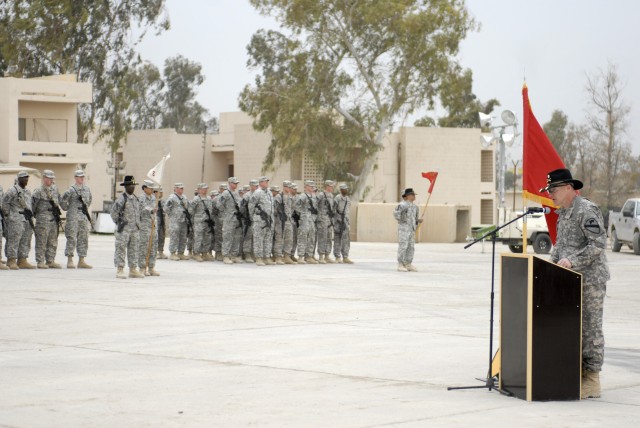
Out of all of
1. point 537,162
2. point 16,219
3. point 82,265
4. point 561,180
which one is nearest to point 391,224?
point 82,265

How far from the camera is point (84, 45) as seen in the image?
63.5 meters

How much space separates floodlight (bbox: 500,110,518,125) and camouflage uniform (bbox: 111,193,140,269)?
20000mm

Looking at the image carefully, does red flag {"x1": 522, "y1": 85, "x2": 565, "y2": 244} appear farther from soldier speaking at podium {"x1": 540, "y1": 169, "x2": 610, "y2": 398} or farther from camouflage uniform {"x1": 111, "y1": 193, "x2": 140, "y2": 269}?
camouflage uniform {"x1": 111, "y1": 193, "x2": 140, "y2": 269}

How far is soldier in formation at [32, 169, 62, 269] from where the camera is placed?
2211cm

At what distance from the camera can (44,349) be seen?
34.7 feet

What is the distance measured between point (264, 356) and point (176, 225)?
17891 millimetres

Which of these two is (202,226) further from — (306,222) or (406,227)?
(406,227)

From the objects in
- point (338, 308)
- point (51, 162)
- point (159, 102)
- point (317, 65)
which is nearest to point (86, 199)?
point (338, 308)

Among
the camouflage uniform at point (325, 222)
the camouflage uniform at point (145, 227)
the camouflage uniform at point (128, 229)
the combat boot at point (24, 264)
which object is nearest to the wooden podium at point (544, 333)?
the camouflage uniform at point (128, 229)

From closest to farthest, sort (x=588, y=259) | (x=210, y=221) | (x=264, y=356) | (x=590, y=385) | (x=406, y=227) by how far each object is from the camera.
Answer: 1. (x=590, y=385)
2. (x=588, y=259)
3. (x=264, y=356)
4. (x=406, y=227)
5. (x=210, y=221)

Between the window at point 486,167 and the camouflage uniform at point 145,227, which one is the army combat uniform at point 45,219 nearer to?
the camouflage uniform at point 145,227

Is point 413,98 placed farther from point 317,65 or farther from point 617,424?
point 617,424

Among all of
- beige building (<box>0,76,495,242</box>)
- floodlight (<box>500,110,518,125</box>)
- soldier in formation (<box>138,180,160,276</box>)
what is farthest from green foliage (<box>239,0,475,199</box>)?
soldier in formation (<box>138,180,160,276</box>)

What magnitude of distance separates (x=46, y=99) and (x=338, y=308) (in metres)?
40.7
